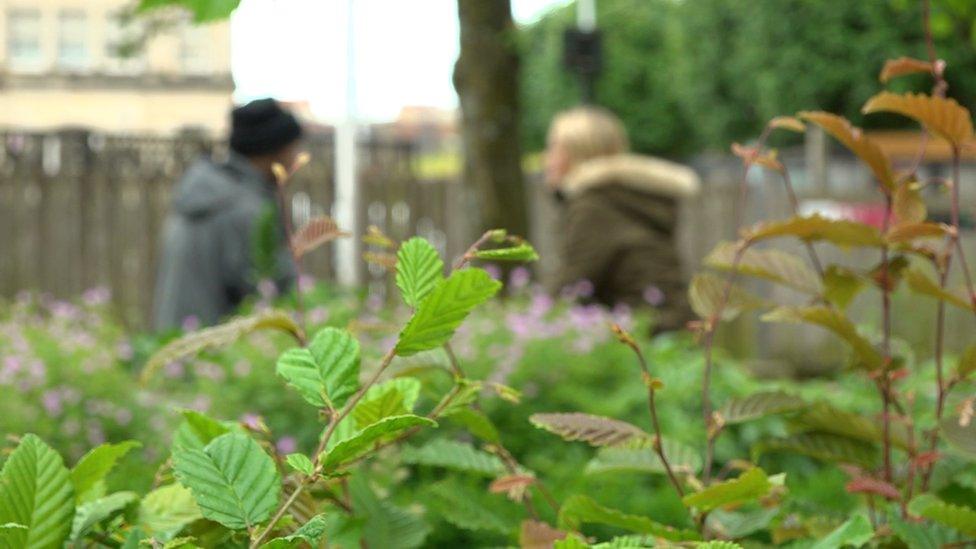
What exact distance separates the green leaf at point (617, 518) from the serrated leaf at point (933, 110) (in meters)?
0.40

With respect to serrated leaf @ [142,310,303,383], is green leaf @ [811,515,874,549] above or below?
below

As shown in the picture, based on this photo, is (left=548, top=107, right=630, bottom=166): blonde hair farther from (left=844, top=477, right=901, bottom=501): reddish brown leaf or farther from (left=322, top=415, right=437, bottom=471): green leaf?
(left=322, top=415, right=437, bottom=471): green leaf

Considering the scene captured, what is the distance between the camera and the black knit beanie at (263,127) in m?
6.59

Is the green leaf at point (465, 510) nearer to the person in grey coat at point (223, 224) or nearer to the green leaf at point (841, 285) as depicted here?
Result: the green leaf at point (841, 285)

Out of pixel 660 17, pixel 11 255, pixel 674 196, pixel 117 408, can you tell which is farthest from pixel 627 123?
pixel 117 408

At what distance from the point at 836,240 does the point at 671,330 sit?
5554mm

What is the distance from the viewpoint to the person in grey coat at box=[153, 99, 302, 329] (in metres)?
6.43

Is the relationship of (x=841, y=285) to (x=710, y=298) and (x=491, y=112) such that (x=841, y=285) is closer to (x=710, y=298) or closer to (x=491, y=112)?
(x=710, y=298)

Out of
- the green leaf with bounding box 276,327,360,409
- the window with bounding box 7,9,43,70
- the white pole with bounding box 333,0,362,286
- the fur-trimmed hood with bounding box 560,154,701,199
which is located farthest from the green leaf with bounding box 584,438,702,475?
the window with bounding box 7,9,43,70

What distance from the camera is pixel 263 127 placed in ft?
21.7

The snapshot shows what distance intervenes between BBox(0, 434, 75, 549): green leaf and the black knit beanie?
567cm

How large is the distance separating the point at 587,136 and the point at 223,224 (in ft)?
5.67

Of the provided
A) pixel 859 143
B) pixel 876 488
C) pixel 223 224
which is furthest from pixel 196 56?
pixel 876 488

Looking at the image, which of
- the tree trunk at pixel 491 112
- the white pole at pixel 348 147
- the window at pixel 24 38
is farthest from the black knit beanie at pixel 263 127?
the window at pixel 24 38
